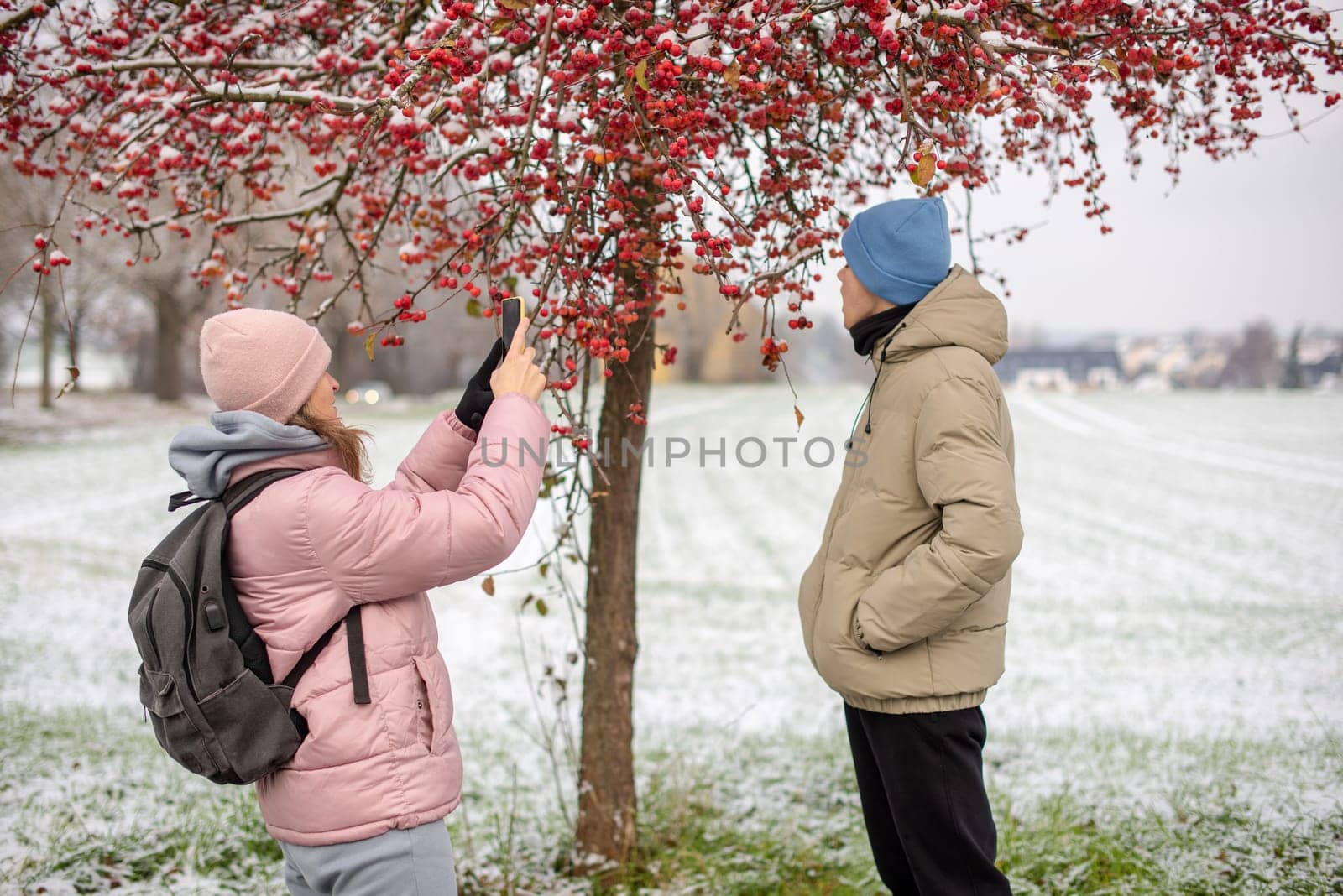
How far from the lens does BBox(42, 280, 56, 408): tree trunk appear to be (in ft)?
57.7

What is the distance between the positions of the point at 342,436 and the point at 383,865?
0.82 meters

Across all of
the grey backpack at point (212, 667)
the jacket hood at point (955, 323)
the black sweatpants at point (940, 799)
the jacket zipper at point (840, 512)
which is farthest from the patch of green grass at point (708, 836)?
the jacket hood at point (955, 323)

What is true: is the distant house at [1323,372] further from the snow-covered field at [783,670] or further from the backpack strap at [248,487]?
the backpack strap at [248,487]

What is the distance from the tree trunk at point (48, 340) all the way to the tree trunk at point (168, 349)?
2149mm

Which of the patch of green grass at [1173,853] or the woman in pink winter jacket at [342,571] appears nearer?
the woman in pink winter jacket at [342,571]

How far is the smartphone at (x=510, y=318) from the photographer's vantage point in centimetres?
183

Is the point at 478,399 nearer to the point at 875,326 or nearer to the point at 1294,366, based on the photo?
the point at 875,326

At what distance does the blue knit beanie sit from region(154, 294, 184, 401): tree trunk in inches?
850

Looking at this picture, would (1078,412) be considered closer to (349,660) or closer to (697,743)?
(697,743)

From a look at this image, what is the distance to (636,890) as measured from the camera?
10.3ft

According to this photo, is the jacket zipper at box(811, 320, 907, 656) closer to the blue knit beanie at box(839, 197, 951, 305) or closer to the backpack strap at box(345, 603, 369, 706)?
the blue knit beanie at box(839, 197, 951, 305)

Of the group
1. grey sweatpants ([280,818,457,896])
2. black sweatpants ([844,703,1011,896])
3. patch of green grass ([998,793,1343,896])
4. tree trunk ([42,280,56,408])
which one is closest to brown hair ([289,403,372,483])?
grey sweatpants ([280,818,457,896])

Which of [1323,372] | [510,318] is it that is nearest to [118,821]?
[510,318]

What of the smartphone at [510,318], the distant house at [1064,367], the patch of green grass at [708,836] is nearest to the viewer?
the smartphone at [510,318]
